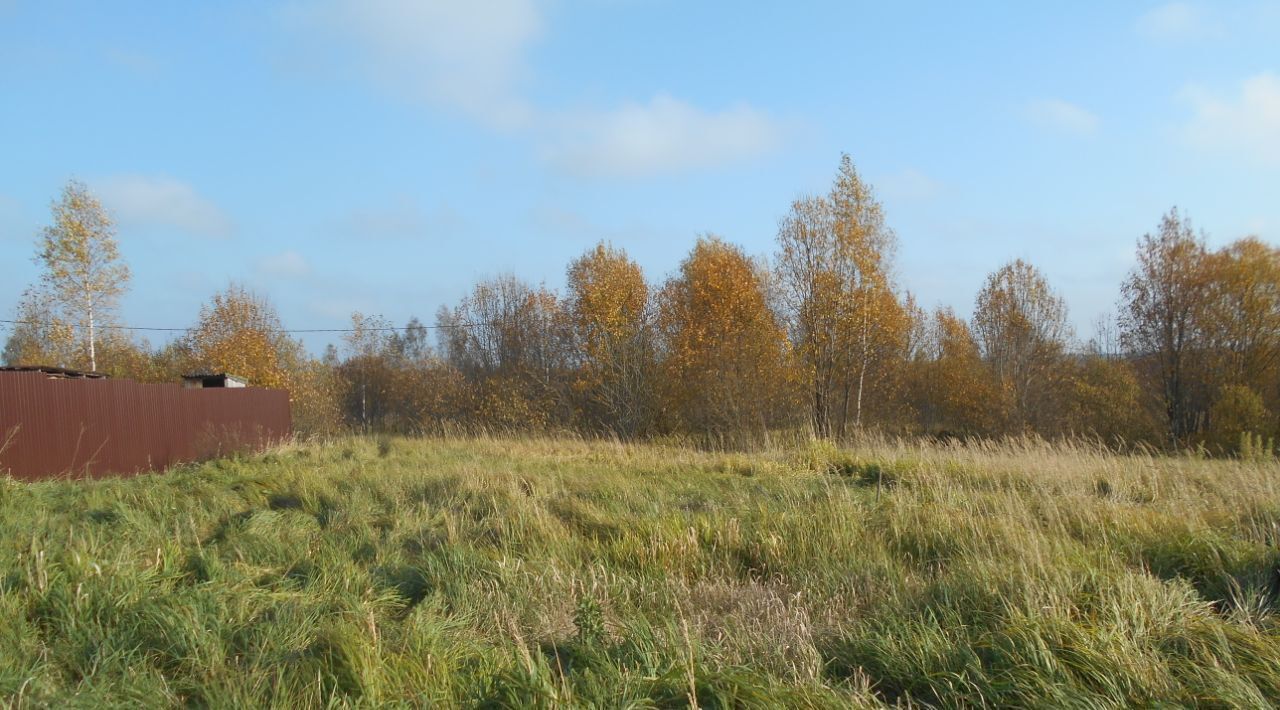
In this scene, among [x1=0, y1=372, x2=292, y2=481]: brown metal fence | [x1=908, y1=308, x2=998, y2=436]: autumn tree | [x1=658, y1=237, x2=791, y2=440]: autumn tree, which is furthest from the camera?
[x1=908, y1=308, x2=998, y2=436]: autumn tree

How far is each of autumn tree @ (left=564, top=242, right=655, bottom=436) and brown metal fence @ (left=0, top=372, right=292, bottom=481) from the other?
12038 millimetres

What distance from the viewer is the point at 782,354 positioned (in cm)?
2433

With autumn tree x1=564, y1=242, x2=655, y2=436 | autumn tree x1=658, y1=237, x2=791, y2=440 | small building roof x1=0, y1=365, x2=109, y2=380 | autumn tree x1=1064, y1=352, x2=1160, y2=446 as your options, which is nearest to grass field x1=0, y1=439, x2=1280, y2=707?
small building roof x1=0, y1=365, x2=109, y2=380

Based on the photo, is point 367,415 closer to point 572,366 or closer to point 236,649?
point 572,366

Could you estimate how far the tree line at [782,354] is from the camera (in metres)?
24.1

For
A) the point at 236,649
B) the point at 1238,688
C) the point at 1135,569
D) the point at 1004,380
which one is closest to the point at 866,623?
the point at 1238,688

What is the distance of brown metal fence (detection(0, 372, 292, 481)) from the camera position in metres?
11.5

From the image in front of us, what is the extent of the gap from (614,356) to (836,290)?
830 centimetres

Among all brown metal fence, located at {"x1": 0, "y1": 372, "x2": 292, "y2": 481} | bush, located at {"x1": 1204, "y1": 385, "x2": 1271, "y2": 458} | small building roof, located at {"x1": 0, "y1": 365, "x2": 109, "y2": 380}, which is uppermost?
small building roof, located at {"x1": 0, "y1": 365, "x2": 109, "y2": 380}

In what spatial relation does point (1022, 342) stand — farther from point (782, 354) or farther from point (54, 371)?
point (54, 371)

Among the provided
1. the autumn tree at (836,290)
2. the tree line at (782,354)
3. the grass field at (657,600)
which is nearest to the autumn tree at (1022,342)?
the tree line at (782,354)

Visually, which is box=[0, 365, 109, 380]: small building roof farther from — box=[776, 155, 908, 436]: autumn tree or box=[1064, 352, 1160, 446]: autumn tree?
box=[1064, 352, 1160, 446]: autumn tree

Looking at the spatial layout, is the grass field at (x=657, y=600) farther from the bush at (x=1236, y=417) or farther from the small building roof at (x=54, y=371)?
the bush at (x=1236, y=417)

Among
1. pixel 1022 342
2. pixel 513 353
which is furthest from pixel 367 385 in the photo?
pixel 1022 342
